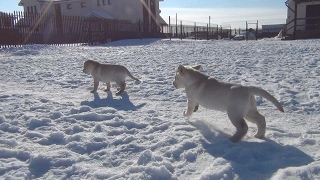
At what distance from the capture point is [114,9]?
126 feet

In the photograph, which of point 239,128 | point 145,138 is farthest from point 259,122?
point 145,138

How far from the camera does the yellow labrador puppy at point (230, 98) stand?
3420 millimetres

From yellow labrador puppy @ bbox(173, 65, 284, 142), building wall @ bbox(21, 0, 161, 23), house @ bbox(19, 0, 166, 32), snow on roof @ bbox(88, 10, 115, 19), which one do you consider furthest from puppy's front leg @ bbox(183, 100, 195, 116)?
building wall @ bbox(21, 0, 161, 23)

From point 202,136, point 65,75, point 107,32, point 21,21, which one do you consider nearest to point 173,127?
point 202,136

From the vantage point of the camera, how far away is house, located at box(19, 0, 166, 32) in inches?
1507

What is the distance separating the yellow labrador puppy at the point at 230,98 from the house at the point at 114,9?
33.2 meters

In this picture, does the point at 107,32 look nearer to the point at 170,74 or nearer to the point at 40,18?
the point at 40,18

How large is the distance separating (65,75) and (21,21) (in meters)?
17.8

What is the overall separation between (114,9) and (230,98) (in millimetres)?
37220

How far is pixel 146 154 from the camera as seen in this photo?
120 inches

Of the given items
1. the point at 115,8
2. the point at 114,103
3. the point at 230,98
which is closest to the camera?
the point at 230,98

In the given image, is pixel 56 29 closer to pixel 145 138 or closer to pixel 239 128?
pixel 145 138

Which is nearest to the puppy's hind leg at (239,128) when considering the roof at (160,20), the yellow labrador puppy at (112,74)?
the yellow labrador puppy at (112,74)

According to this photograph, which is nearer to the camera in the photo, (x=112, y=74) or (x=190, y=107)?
(x=190, y=107)
